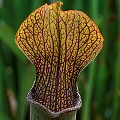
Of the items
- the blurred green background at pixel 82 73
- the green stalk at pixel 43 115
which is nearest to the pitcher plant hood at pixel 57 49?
the green stalk at pixel 43 115

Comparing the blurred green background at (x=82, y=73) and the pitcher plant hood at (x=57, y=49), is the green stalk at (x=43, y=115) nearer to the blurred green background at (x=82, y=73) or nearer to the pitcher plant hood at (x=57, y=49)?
the pitcher plant hood at (x=57, y=49)

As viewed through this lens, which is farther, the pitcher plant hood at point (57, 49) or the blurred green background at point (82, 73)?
the blurred green background at point (82, 73)

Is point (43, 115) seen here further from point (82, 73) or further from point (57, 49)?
point (82, 73)

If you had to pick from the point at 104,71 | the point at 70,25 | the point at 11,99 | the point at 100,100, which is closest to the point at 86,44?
the point at 70,25

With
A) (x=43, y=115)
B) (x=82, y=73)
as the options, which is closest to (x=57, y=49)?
(x=43, y=115)

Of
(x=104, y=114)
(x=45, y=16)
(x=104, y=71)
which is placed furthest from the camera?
(x=104, y=114)

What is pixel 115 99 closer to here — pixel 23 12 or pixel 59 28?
pixel 23 12
